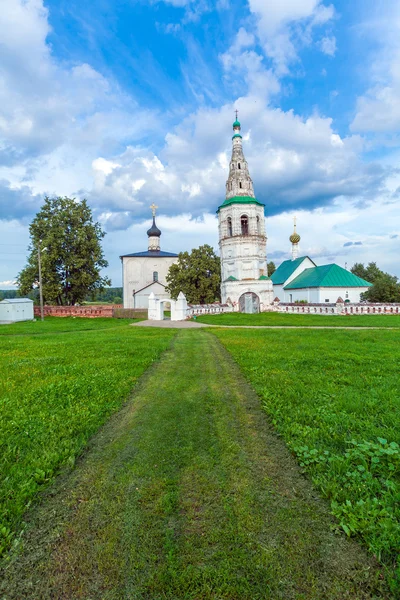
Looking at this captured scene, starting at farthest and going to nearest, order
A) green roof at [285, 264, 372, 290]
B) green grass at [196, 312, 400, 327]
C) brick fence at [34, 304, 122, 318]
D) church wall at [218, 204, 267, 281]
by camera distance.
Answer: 1. green roof at [285, 264, 372, 290]
2. church wall at [218, 204, 267, 281]
3. brick fence at [34, 304, 122, 318]
4. green grass at [196, 312, 400, 327]

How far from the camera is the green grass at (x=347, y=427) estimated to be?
8.25ft

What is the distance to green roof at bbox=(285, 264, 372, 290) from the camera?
3522 centimetres

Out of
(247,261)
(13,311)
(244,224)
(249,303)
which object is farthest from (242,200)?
(13,311)

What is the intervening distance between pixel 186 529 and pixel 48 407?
11.7ft

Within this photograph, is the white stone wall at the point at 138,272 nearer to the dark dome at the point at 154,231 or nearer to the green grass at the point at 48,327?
the dark dome at the point at 154,231

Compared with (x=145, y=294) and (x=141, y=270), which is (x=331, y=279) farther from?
(x=141, y=270)

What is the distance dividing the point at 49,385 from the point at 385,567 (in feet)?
19.2

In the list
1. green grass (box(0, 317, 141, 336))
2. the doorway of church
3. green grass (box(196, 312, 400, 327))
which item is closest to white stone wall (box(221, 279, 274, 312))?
the doorway of church

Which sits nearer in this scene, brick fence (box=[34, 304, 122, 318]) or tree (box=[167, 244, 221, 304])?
brick fence (box=[34, 304, 122, 318])

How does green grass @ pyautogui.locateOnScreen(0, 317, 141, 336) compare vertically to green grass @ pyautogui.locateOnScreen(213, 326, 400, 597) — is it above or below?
above

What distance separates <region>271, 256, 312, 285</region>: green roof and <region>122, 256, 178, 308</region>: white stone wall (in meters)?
18.0

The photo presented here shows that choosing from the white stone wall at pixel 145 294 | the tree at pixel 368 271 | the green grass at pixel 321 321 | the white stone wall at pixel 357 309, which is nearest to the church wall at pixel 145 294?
the white stone wall at pixel 145 294

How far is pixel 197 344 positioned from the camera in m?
12.1

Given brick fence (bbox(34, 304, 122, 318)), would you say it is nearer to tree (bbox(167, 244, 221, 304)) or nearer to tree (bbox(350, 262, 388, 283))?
tree (bbox(167, 244, 221, 304))
